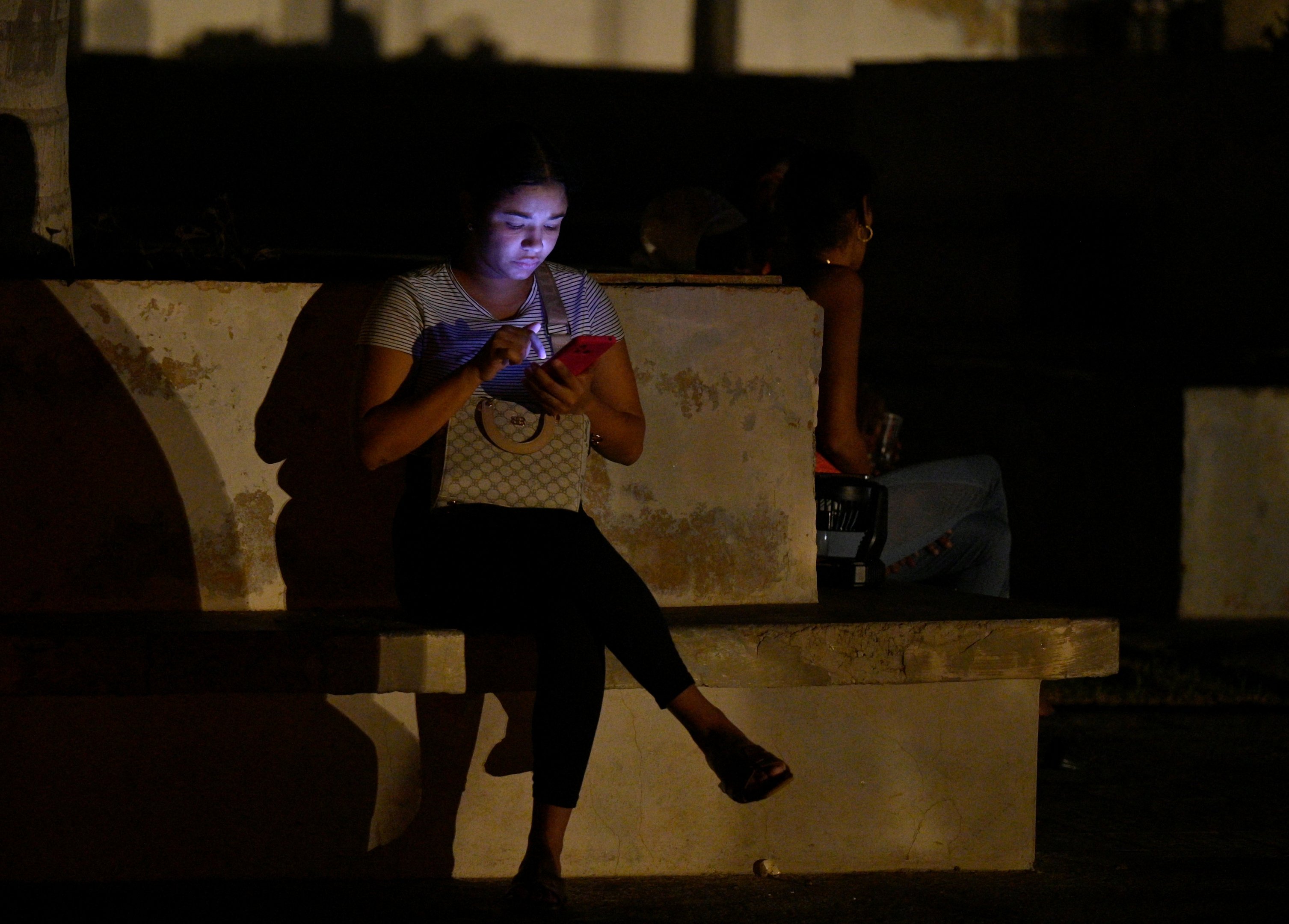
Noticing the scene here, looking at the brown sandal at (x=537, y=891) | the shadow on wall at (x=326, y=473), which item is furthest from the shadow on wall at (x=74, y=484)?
the brown sandal at (x=537, y=891)

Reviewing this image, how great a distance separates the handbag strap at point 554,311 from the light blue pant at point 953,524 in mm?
1229

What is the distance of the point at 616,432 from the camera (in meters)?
3.53

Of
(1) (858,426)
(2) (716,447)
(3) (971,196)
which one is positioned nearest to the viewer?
(2) (716,447)

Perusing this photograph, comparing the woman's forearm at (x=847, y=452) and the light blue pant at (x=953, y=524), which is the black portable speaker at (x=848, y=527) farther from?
the light blue pant at (x=953, y=524)

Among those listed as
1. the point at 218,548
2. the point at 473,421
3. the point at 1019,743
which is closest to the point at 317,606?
the point at 218,548

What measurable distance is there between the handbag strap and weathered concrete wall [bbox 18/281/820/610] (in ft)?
0.78

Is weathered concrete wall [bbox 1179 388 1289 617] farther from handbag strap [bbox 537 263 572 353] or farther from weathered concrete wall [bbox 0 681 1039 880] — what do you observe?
handbag strap [bbox 537 263 572 353]

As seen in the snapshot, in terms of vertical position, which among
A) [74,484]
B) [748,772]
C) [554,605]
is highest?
[74,484]

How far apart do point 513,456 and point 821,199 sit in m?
1.28

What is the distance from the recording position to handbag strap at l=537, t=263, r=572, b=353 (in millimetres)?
3527

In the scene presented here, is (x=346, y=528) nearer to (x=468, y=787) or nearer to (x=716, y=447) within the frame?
(x=468, y=787)

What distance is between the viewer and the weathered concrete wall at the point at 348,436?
3660mm

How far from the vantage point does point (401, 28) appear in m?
13.4

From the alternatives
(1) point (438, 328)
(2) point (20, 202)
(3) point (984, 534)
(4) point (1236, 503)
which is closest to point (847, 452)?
(3) point (984, 534)
